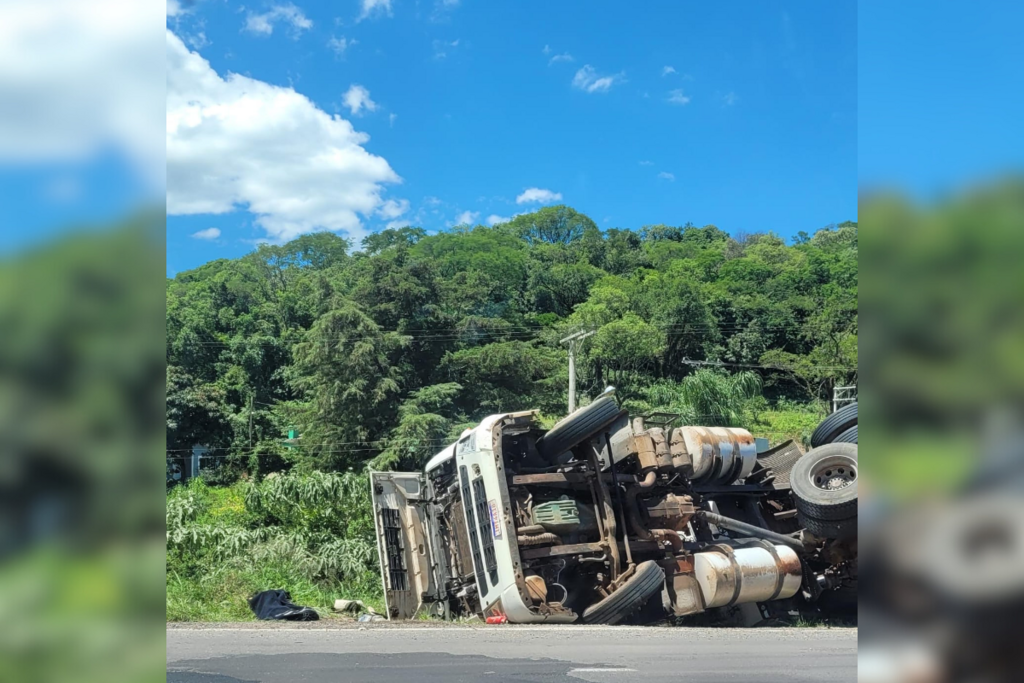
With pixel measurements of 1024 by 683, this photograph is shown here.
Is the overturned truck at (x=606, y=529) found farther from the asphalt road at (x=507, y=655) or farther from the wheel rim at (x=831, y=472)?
the asphalt road at (x=507, y=655)

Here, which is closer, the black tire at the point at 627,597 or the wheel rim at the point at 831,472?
the black tire at the point at 627,597

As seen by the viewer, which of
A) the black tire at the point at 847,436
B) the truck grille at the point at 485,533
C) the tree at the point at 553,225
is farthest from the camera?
the tree at the point at 553,225

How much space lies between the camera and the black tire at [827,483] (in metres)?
8.34

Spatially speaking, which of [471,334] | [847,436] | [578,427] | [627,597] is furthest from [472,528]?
[471,334]

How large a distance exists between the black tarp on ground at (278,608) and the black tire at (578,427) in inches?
141

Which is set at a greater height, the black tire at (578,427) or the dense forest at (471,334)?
the dense forest at (471,334)

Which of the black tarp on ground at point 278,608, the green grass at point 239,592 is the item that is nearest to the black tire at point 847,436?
the black tarp on ground at point 278,608

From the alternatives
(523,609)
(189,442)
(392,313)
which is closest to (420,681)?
(523,609)

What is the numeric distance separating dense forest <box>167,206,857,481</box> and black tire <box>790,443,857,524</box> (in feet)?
50.7

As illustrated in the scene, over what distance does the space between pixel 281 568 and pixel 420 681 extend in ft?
31.4

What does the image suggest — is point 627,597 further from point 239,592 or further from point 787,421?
point 787,421

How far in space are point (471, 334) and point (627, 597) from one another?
21202 mm

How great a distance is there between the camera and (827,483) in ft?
28.0
